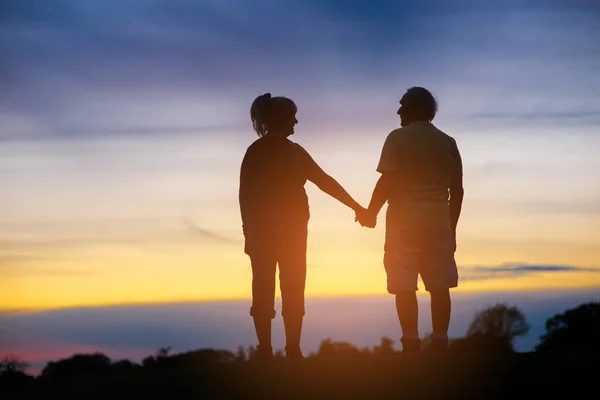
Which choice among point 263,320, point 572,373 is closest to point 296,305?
point 263,320

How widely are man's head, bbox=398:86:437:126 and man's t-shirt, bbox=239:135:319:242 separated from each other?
1561 millimetres

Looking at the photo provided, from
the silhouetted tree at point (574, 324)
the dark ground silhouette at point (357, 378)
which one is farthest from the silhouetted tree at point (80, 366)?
the silhouetted tree at point (574, 324)

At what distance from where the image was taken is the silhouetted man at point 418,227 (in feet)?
38.8

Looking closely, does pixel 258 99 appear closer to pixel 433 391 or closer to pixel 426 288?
pixel 426 288

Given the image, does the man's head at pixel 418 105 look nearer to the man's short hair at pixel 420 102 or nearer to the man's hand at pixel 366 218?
the man's short hair at pixel 420 102

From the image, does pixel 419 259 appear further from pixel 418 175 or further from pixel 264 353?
pixel 264 353

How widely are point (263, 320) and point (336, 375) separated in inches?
94.5

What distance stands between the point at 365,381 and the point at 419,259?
2.72 meters

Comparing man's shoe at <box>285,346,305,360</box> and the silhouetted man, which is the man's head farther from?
man's shoe at <box>285,346,305,360</box>

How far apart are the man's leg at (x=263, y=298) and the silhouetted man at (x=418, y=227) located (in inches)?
59.7

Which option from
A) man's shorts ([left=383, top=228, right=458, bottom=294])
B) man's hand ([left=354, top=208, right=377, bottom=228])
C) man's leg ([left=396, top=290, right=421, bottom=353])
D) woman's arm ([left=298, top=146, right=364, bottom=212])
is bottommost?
man's leg ([left=396, top=290, right=421, bottom=353])

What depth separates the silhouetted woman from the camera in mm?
12094

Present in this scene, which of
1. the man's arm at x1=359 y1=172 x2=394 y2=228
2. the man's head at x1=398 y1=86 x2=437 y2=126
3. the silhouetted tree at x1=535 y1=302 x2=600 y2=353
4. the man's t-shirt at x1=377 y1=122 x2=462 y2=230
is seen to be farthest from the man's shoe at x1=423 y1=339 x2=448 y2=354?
the silhouetted tree at x1=535 y1=302 x2=600 y2=353

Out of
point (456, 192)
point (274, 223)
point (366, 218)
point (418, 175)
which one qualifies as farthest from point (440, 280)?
point (274, 223)
